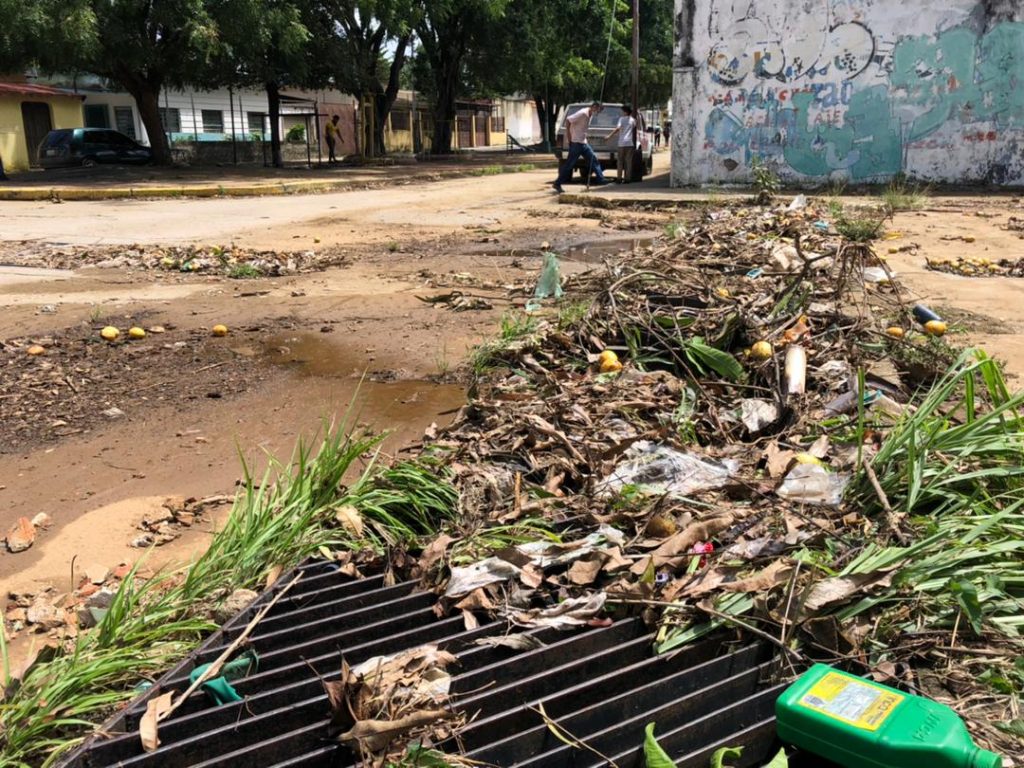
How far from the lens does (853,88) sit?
16812 millimetres

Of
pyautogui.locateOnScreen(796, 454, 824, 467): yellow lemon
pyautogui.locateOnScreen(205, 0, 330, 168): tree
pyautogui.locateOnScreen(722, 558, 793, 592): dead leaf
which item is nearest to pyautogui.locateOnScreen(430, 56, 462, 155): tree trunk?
pyautogui.locateOnScreen(205, 0, 330, 168): tree

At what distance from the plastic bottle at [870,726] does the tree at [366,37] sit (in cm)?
2473

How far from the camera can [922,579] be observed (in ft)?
7.43

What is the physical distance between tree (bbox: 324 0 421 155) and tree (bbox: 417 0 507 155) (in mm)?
1902

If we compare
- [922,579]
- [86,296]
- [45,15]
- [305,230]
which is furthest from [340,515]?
[45,15]

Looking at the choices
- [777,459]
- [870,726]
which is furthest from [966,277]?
[870,726]

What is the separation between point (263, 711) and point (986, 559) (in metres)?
1.94

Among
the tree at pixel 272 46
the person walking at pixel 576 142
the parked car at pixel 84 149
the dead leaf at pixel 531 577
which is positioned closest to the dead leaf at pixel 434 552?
the dead leaf at pixel 531 577

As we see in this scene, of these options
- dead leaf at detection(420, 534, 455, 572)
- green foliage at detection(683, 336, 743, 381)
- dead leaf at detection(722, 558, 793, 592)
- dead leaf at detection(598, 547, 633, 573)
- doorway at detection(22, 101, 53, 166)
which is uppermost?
doorway at detection(22, 101, 53, 166)

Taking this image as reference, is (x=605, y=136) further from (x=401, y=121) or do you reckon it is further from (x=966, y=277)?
(x=401, y=121)

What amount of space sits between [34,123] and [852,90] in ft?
96.7

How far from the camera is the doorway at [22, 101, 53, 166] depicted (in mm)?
32281

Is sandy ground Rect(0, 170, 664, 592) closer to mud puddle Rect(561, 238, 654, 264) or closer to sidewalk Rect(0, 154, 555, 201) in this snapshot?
mud puddle Rect(561, 238, 654, 264)

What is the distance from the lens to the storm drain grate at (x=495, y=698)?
1909 millimetres
